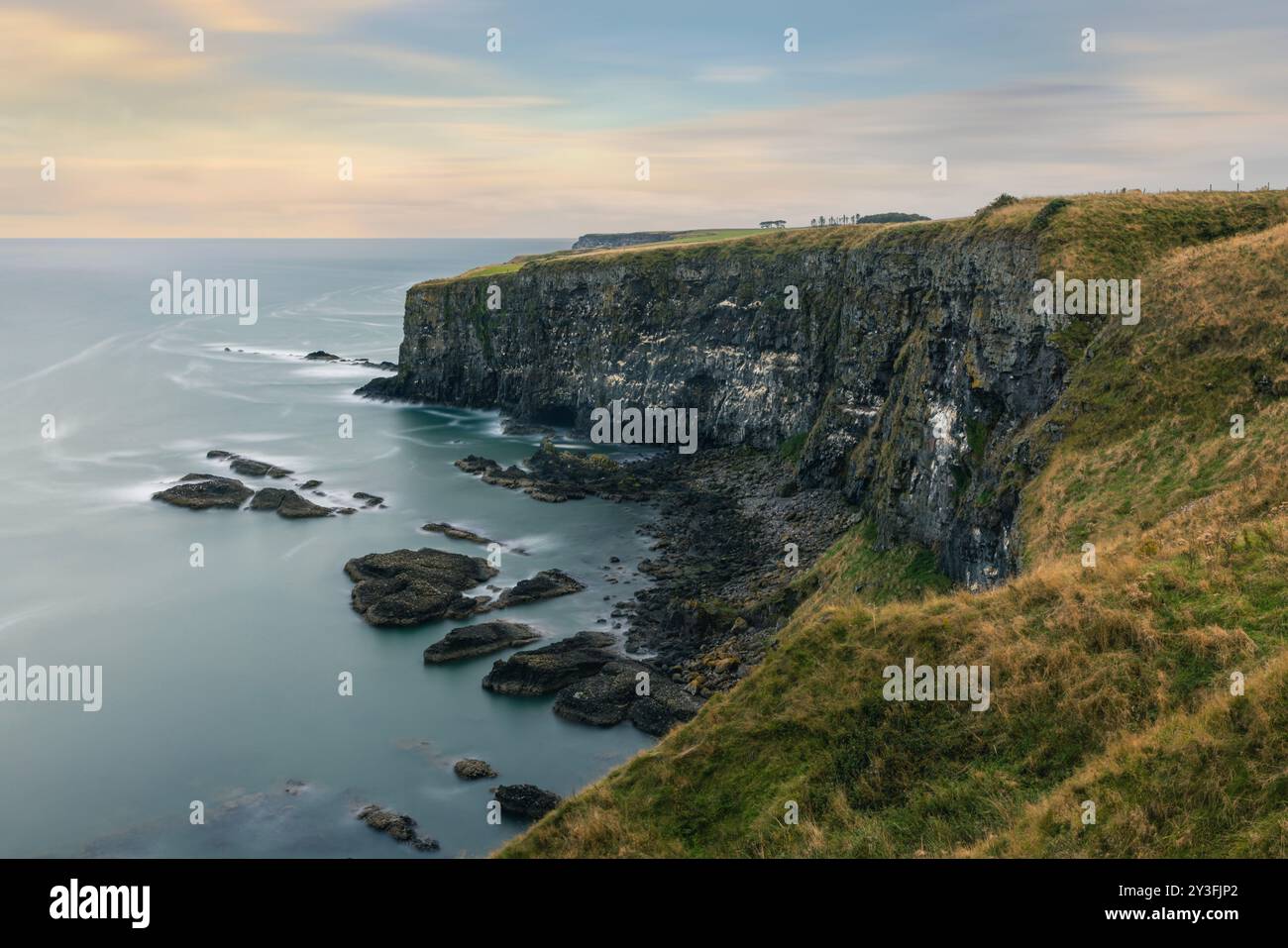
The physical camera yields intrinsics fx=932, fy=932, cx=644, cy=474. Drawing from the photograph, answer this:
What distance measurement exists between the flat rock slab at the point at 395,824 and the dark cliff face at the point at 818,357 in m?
24.4

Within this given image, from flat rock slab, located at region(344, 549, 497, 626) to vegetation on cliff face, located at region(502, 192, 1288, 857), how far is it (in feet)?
115

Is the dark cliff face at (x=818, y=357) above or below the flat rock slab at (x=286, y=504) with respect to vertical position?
above

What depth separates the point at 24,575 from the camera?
65.6m

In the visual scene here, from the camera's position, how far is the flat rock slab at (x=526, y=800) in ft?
122

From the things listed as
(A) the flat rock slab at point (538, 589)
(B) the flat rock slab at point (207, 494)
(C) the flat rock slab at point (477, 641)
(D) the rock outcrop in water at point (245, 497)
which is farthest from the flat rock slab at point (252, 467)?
(C) the flat rock slab at point (477, 641)

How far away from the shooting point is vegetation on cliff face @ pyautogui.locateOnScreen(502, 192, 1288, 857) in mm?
14969

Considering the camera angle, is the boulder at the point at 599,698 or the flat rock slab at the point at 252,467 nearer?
the boulder at the point at 599,698

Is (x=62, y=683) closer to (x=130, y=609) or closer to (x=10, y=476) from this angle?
(x=130, y=609)

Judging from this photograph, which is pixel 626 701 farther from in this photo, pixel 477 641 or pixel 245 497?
pixel 245 497

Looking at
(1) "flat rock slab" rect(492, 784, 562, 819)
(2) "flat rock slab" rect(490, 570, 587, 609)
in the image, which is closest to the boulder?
(1) "flat rock slab" rect(492, 784, 562, 819)

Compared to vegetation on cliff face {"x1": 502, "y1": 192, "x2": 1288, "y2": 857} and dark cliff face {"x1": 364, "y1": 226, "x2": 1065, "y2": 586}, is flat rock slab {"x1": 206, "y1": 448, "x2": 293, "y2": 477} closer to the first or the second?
dark cliff face {"x1": 364, "y1": 226, "x2": 1065, "y2": 586}

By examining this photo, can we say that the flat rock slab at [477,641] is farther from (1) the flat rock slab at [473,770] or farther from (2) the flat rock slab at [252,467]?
(2) the flat rock slab at [252,467]

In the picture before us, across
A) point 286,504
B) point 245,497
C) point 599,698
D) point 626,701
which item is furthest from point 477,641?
point 245,497

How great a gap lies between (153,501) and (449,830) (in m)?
58.7
